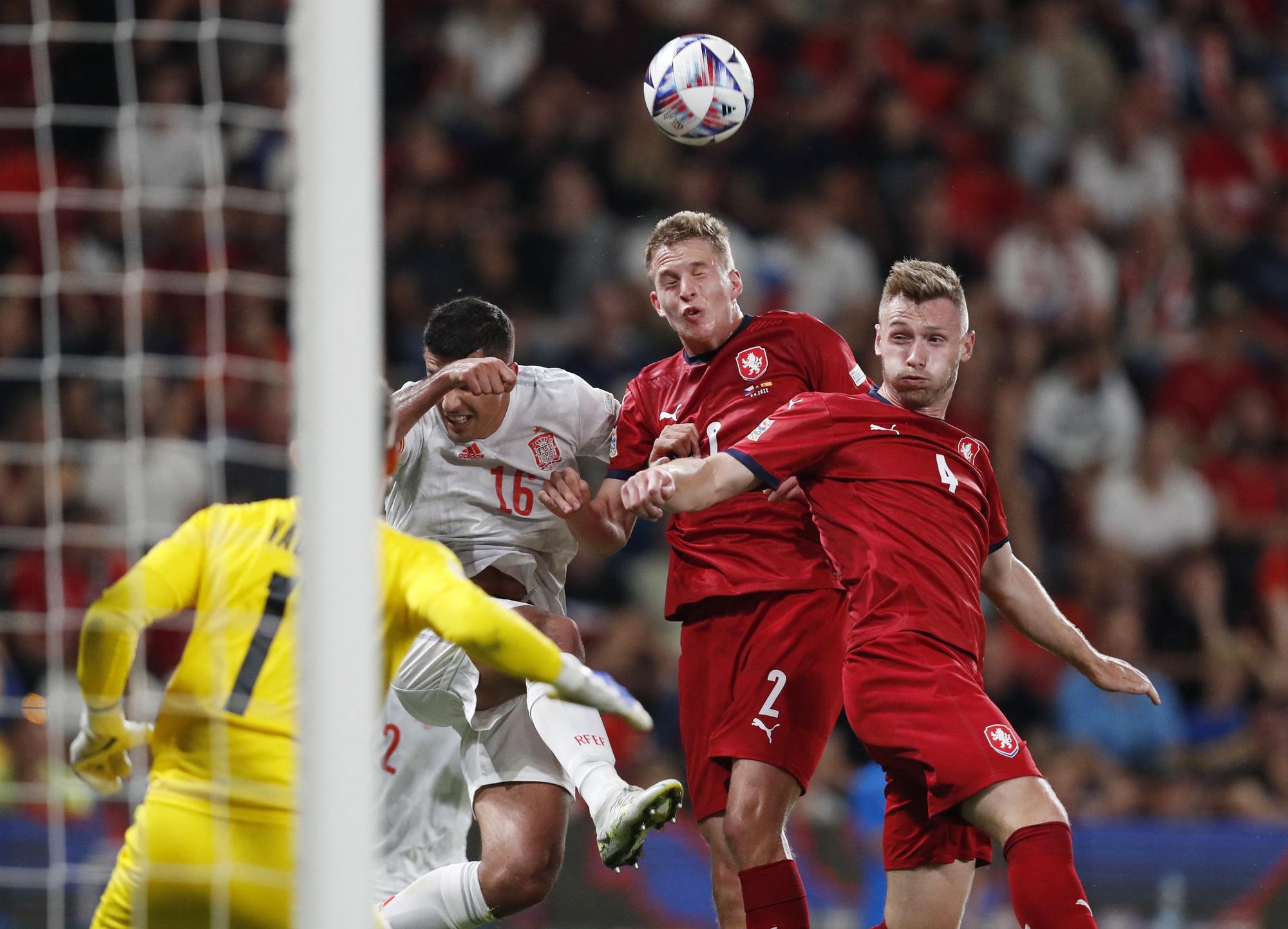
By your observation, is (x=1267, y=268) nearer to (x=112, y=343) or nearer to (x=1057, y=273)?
(x=1057, y=273)

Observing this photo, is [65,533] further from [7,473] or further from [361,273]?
[361,273]

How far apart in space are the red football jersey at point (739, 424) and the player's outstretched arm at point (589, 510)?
17 cm

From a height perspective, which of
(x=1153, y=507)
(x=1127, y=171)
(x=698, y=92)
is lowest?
(x=1153, y=507)

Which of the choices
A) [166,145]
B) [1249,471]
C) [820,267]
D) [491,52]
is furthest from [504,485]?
[1249,471]

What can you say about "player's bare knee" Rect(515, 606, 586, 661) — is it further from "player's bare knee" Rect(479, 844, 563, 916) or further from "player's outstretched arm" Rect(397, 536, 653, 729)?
"player's outstretched arm" Rect(397, 536, 653, 729)

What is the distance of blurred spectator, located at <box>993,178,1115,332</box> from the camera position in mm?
10789

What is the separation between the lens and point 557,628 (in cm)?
523

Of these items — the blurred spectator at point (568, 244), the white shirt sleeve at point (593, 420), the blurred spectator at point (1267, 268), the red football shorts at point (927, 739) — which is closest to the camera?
the red football shorts at point (927, 739)

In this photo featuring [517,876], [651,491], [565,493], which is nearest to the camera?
[651,491]

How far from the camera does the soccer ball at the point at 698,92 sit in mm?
5723

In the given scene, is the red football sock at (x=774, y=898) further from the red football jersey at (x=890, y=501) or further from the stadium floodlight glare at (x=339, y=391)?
the stadium floodlight glare at (x=339, y=391)

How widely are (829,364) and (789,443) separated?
71cm

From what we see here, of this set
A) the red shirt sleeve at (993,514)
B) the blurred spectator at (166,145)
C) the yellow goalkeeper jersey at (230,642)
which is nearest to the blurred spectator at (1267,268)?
the blurred spectator at (166,145)

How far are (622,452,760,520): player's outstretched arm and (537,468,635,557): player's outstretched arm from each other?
317mm
